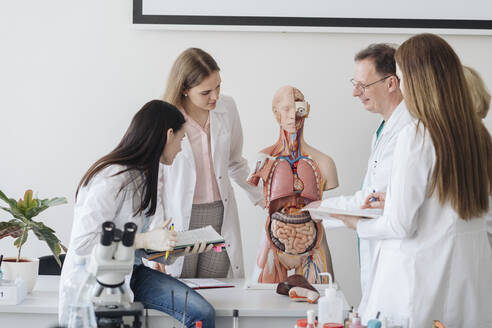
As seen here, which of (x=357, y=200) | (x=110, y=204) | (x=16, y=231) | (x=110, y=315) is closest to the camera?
(x=110, y=315)

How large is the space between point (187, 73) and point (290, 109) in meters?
0.53

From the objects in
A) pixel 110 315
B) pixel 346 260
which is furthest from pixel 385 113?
pixel 110 315

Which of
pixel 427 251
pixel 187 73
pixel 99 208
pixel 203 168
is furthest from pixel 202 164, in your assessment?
pixel 427 251

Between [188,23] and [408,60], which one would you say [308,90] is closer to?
[188,23]

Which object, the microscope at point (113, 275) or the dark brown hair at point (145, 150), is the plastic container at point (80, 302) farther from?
the dark brown hair at point (145, 150)

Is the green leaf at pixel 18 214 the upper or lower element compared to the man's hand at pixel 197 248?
upper

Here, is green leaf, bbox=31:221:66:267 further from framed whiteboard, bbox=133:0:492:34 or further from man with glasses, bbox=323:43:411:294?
framed whiteboard, bbox=133:0:492:34

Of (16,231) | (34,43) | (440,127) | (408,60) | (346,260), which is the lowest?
(346,260)

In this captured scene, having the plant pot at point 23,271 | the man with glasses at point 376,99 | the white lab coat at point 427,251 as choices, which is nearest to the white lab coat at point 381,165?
the man with glasses at point 376,99

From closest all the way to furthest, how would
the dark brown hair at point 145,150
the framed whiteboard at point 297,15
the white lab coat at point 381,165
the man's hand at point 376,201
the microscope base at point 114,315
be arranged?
the microscope base at point 114,315, the dark brown hair at point 145,150, the man's hand at point 376,201, the white lab coat at point 381,165, the framed whiteboard at point 297,15

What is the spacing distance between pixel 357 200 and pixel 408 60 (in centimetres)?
73

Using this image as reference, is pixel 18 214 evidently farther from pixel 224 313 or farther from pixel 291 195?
pixel 291 195

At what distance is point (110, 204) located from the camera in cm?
224

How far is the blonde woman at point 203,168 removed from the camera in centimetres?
296
